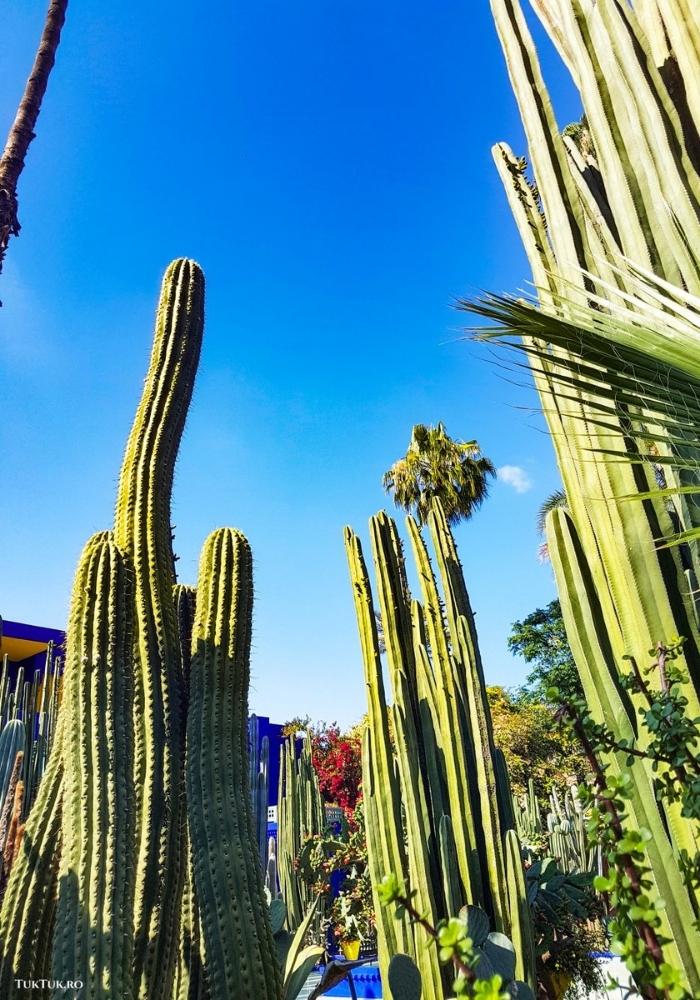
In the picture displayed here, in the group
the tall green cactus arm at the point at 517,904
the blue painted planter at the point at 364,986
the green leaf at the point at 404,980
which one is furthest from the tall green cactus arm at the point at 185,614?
the blue painted planter at the point at 364,986

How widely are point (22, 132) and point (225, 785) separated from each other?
575 cm

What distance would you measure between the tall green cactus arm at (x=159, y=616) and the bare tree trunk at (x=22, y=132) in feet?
8.11

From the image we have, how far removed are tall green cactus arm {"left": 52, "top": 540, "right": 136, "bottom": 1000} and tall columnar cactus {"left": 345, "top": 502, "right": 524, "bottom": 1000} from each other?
1.79m

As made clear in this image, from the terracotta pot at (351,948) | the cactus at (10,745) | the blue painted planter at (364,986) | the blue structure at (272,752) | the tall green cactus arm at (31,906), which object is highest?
the blue structure at (272,752)

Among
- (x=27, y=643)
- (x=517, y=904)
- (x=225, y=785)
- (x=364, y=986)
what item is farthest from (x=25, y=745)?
(x=27, y=643)

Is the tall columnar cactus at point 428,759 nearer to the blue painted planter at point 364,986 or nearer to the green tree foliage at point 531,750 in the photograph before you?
the blue painted planter at point 364,986

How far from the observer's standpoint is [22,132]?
570 centimetres

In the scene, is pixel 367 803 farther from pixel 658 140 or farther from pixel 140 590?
pixel 658 140

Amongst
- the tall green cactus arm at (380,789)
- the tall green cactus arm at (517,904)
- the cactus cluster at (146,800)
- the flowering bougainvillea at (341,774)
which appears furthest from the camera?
the flowering bougainvillea at (341,774)

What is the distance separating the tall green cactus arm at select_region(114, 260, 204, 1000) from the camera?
2.58 metres

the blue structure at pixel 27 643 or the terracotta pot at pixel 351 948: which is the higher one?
the blue structure at pixel 27 643

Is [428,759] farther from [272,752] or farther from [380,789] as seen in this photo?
[272,752]

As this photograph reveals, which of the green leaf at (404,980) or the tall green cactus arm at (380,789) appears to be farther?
the tall green cactus arm at (380,789)

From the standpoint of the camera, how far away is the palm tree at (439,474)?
39.2 feet
